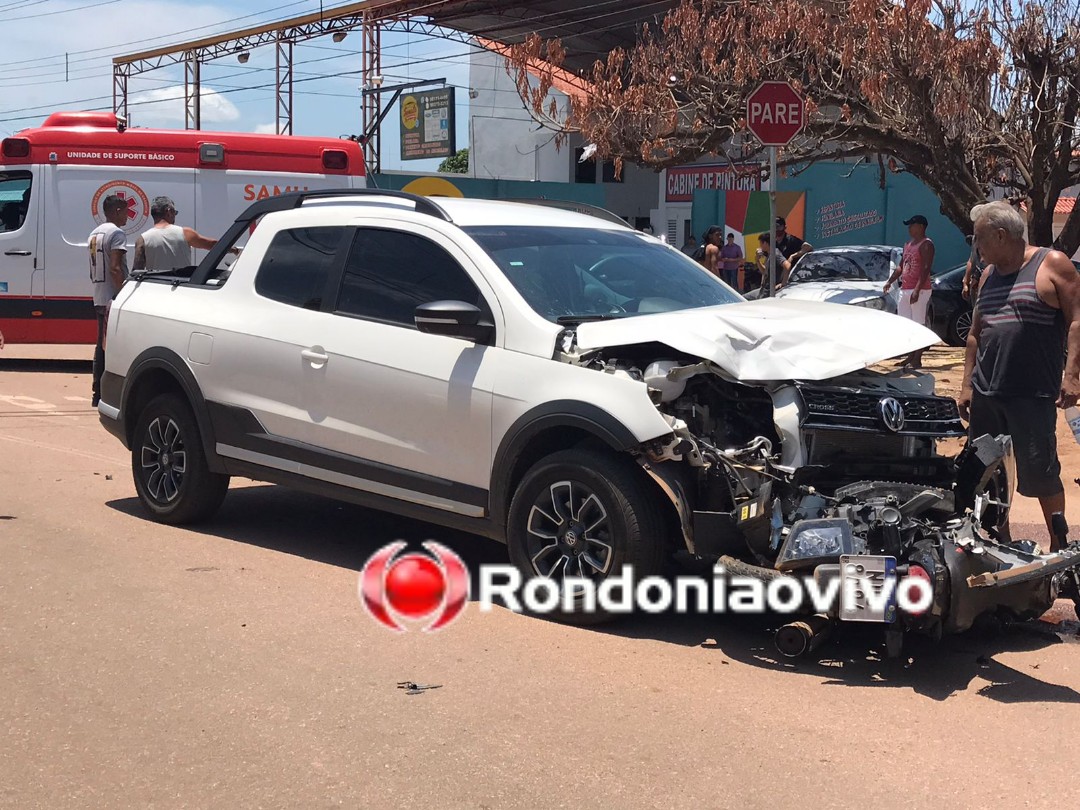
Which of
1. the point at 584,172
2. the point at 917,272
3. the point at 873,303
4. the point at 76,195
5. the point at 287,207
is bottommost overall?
the point at 873,303

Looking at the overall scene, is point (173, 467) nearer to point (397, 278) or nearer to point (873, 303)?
point (397, 278)

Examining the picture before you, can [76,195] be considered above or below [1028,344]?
above

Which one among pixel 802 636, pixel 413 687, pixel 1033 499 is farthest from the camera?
pixel 1033 499

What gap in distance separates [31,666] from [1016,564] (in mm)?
3802

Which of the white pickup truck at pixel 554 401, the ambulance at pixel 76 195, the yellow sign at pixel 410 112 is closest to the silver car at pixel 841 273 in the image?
the ambulance at pixel 76 195

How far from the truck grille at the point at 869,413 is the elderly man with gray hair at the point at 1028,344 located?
83cm

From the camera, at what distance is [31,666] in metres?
5.07

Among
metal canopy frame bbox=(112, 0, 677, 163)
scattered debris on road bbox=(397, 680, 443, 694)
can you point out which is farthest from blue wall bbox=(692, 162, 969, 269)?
scattered debris on road bbox=(397, 680, 443, 694)

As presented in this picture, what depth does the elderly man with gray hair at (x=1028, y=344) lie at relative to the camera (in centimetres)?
615

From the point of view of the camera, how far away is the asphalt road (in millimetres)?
3969

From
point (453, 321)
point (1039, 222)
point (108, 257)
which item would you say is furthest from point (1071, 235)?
point (453, 321)

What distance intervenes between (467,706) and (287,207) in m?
3.52

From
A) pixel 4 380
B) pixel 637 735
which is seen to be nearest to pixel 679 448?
pixel 637 735

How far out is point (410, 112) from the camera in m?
48.4
